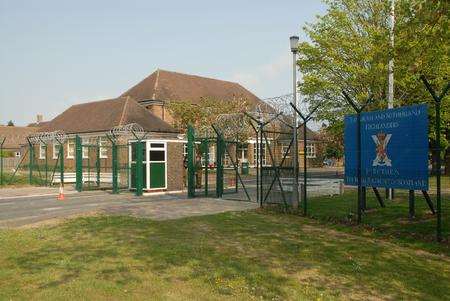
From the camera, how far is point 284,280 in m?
6.50

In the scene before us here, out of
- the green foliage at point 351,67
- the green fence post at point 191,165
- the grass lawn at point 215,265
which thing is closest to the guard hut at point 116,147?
the green fence post at point 191,165

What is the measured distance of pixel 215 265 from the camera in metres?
7.37

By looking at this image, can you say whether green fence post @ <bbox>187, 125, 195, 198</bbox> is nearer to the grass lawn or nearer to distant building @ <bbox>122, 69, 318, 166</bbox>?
the grass lawn

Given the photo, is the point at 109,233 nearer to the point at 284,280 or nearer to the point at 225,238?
the point at 225,238

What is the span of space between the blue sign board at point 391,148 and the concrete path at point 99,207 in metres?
4.35

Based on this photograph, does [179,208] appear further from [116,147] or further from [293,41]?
[116,147]

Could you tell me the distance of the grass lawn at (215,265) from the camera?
6035 mm

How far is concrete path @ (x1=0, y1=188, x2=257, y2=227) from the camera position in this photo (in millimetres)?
13664

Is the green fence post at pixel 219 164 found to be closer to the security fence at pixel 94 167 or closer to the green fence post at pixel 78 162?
the security fence at pixel 94 167

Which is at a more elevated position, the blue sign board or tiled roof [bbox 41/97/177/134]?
tiled roof [bbox 41/97/177/134]

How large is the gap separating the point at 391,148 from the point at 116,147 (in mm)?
14268

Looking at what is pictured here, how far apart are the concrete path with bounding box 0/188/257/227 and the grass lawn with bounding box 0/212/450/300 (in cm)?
269

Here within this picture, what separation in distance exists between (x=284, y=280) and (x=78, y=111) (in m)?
45.6

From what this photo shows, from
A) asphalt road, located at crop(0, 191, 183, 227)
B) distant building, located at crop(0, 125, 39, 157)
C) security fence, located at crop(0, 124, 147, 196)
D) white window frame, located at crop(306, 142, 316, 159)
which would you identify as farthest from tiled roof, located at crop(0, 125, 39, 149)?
asphalt road, located at crop(0, 191, 183, 227)
